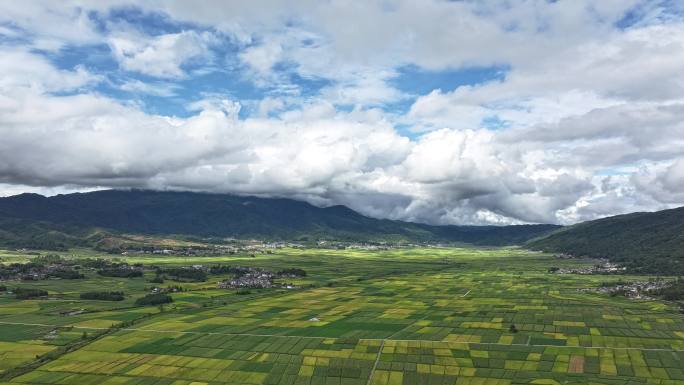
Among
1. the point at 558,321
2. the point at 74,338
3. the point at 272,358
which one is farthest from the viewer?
the point at 558,321

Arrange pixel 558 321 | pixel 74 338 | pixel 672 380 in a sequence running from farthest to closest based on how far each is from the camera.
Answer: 1. pixel 558 321
2. pixel 74 338
3. pixel 672 380

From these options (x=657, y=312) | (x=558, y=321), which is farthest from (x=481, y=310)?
(x=657, y=312)

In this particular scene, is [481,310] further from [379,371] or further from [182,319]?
[182,319]

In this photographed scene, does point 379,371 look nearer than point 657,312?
Yes

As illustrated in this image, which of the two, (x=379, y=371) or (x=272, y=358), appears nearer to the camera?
(x=379, y=371)

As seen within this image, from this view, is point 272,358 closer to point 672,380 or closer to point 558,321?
point 672,380

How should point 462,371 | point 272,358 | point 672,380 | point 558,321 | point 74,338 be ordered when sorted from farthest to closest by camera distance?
1. point 558,321
2. point 74,338
3. point 272,358
4. point 462,371
5. point 672,380

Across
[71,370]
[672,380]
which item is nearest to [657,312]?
[672,380]

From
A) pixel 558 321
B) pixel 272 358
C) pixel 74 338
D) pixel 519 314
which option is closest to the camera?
pixel 272 358
